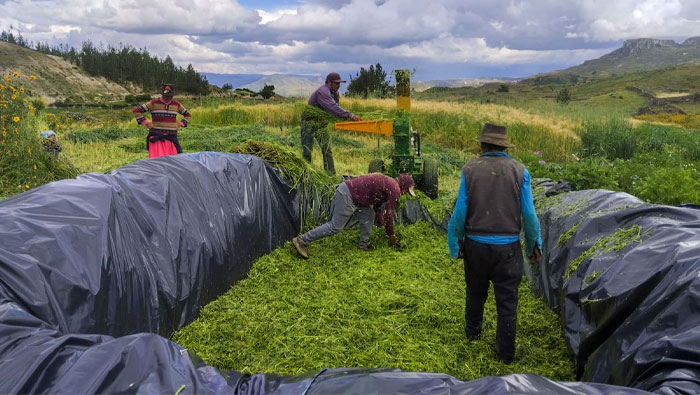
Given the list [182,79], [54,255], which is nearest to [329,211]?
[54,255]

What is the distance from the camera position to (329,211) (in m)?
5.92

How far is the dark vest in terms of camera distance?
2873 mm

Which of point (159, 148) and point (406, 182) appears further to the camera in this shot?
point (159, 148)

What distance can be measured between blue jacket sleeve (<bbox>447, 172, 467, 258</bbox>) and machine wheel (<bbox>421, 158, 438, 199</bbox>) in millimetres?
3650

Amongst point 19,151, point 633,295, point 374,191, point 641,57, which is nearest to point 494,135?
point 633,295

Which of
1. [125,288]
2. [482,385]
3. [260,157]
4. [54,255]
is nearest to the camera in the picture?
[482,385]

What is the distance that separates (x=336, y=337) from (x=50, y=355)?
6.27 feet

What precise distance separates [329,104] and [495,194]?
4.13 meters

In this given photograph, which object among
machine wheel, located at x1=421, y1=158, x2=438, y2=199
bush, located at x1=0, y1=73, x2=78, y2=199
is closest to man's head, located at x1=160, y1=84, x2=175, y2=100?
bush, located at x1=0, y1=73, x2=78, y2=199

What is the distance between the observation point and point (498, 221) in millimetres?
2885

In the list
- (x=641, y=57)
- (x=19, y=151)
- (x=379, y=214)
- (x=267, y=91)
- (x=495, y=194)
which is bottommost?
(x=379, y=214)

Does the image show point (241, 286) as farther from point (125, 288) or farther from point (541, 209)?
point (541, 209)

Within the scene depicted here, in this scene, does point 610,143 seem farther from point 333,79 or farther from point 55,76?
point 55,76

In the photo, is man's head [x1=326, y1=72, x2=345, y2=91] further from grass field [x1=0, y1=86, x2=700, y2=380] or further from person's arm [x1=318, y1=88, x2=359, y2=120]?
grass field [x1=0, y1=86, x2=700, y2=380]
